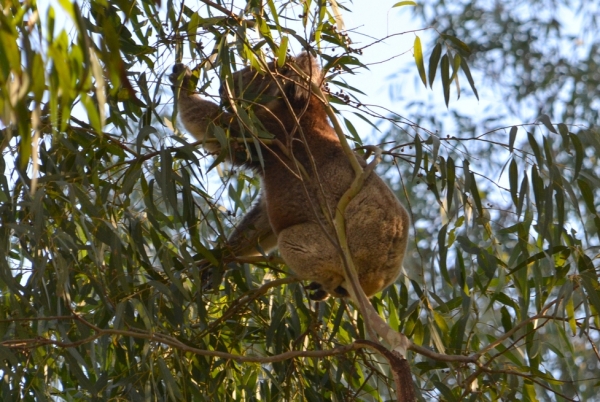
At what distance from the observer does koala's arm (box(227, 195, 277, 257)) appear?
11.9 feet

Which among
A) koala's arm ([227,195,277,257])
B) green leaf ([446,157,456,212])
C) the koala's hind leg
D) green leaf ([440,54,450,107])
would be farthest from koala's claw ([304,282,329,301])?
green leaf ([440,54,450,107])

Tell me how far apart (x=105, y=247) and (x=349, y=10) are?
4.21ft

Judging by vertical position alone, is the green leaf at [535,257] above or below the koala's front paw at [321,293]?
below

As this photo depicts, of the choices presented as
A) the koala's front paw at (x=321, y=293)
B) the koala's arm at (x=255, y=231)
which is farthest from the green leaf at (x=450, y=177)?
the koala's arm at (x=255, y=231)

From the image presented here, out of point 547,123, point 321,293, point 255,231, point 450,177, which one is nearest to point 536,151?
point 547,123

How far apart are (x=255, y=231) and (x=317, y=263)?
462mm

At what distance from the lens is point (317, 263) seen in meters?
3.25

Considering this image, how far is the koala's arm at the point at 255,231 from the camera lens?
364cm

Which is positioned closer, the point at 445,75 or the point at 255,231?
the point at 445,75

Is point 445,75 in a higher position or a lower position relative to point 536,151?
higher

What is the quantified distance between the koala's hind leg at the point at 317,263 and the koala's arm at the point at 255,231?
0.98 ft

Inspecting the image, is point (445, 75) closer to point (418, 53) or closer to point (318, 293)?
point (418, 53)

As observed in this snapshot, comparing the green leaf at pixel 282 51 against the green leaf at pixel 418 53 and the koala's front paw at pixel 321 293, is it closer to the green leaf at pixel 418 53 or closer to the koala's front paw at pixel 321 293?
the green leaf at pixel 418 53

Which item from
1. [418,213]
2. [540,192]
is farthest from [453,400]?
[418,213]
